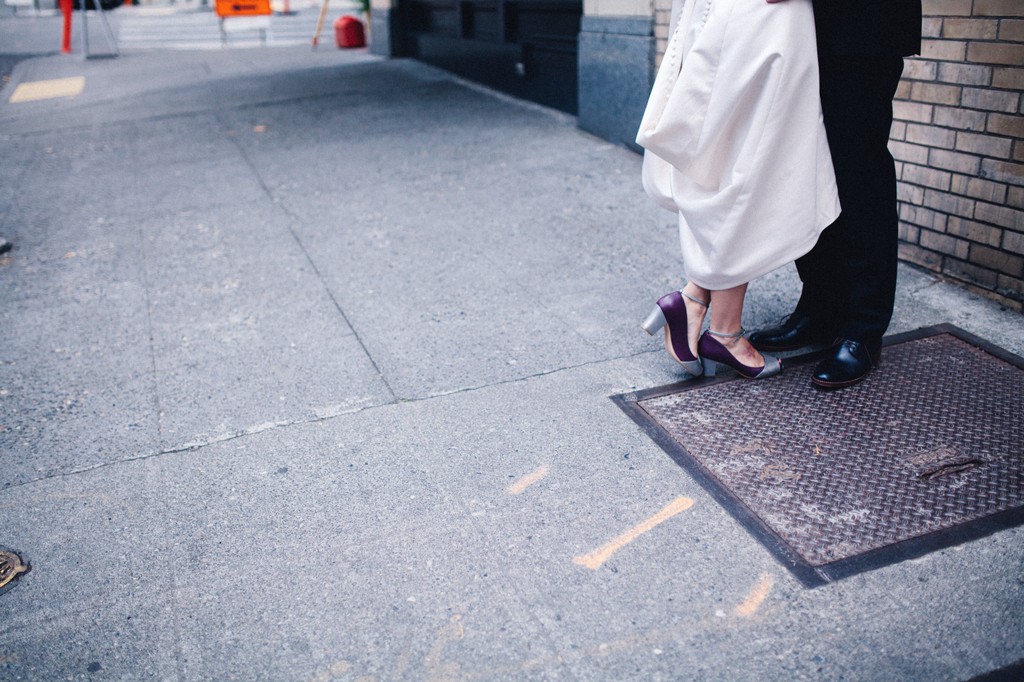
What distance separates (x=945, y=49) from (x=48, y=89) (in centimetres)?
1067

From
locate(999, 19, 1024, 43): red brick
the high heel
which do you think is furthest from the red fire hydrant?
the high heel

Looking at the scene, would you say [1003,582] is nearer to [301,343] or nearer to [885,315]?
[885,315]

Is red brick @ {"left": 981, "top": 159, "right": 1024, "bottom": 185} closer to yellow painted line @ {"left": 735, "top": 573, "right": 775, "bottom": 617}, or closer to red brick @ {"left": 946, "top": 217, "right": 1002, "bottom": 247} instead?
red brick @ {"left": 946, "top": 217, "right": 1002, "bottom": 247}

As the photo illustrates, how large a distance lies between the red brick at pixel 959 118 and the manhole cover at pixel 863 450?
897 mm

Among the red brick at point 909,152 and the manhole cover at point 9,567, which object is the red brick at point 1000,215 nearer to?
the red brick at point 909,152

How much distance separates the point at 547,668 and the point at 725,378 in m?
1.45

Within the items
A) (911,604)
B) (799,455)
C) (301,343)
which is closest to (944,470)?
(799,455)

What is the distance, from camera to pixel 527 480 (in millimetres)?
2479

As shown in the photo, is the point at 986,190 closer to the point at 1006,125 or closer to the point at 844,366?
the point at 1006,125

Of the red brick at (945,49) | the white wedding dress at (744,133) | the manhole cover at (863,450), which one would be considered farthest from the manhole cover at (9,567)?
the red brick at (945,49)

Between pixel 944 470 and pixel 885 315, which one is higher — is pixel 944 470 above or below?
below

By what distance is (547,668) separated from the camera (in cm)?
184

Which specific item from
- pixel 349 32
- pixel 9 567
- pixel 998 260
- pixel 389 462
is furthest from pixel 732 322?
pixel 349 32

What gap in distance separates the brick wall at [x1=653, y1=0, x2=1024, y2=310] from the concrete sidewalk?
0.56 feet
